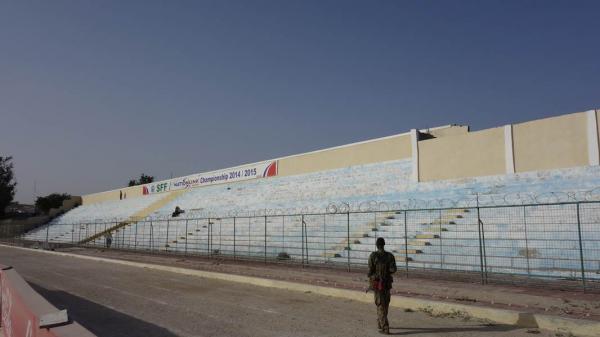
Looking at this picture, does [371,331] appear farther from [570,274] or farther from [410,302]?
[570,274]

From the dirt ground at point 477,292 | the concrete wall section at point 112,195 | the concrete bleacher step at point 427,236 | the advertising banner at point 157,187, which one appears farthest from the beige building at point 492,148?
the concrete wall section at point 112,195

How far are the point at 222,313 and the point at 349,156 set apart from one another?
22958 millimetres

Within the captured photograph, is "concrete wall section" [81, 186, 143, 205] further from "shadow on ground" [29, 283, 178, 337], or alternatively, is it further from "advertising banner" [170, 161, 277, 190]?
"shadow on ground" [29, 283, 178, 337]

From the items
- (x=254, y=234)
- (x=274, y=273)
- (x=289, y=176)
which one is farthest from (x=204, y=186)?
(x=274, y=273)

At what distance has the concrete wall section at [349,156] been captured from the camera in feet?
94.8

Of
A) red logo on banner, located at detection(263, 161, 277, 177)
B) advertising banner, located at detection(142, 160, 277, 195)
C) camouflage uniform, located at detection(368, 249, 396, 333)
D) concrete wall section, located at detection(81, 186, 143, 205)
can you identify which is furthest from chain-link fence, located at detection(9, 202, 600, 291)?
concrete wall section, located at detection(81, 186, 143, 205)

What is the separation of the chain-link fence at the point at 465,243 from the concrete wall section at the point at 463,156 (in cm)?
476

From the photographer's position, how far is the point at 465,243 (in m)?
16.1

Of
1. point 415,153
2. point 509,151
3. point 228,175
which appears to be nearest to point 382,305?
point 509,151

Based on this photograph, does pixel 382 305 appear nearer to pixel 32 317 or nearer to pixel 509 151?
pixel 32 317

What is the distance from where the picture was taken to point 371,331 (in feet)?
29.1

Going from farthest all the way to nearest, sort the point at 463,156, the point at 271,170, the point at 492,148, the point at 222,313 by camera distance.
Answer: the point at 271,170, the point at 463,156, the point at 492,148, the point at 222,313

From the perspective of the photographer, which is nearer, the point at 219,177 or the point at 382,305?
the point at 382,305

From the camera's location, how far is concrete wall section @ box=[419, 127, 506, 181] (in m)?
22.9
